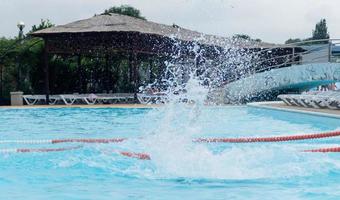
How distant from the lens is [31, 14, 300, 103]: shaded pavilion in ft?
72.3

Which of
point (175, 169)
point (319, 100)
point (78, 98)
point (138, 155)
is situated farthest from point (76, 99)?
point (175, 169)

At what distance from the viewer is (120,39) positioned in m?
23.2

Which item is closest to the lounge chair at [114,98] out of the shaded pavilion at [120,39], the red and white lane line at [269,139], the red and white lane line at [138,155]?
the shaded pavilion at [120,39]

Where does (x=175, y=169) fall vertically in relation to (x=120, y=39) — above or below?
below

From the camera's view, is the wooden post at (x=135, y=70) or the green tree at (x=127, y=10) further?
the green tree at (x=127, y=10)

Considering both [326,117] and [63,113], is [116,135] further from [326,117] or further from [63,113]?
[63,113]

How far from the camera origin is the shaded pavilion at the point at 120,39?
2203 cm

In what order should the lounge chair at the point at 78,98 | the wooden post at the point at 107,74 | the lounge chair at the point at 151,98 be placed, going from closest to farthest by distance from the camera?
1. the lounge chair at the point at 78,98
2. the lounge chair at the point at 151,98
3. the wooden post at the point at 107,74

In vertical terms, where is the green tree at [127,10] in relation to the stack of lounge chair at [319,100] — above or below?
above

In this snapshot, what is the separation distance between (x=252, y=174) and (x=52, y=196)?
2473 millimetres

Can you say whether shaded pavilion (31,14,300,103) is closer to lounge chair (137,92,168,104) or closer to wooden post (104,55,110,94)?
lounge chair (137,92,168,104)

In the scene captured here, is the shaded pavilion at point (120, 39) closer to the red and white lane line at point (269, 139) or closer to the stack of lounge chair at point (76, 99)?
the stack of lounge chair at point (76, 99)

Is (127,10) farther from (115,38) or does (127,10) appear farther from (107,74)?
(115,38)

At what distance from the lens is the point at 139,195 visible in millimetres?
6043
